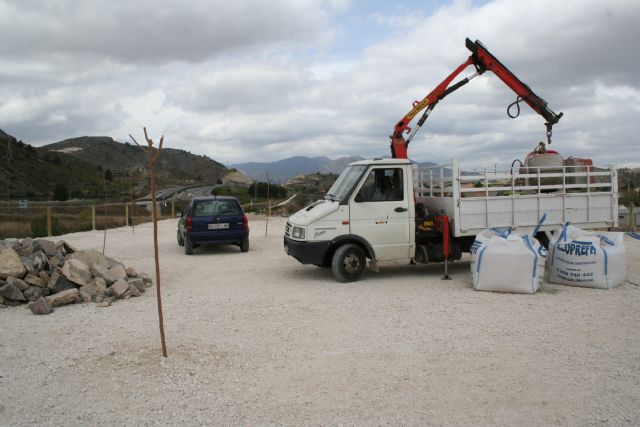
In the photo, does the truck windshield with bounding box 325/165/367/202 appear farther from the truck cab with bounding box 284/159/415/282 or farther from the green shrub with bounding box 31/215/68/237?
the green shrub with bounding box 31/215/68/237

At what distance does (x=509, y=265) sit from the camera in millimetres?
8234

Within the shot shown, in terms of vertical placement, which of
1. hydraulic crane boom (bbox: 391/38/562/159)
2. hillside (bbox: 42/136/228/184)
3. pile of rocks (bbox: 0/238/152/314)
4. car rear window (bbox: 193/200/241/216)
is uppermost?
hillside (bbox: 42/136/228/184)

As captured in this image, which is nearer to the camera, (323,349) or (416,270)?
(323,349)

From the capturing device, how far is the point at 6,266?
8094 mm

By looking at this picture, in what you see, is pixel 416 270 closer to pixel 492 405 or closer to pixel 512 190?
pixel 512 190

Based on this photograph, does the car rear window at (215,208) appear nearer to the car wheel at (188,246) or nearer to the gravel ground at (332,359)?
the car wheel at (188,246)

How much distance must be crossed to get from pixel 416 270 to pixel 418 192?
1638 millimetres

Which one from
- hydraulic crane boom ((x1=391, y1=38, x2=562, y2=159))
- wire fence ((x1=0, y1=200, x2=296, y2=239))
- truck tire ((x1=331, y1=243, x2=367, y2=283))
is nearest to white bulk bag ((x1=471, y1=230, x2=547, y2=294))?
truck tire ((x1=331, y1=243, x2=367, y2=283))

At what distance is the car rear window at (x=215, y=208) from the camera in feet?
46.4

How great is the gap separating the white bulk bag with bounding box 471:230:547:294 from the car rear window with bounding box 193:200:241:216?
25.3ft

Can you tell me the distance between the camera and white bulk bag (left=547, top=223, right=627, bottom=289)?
27.6 ft

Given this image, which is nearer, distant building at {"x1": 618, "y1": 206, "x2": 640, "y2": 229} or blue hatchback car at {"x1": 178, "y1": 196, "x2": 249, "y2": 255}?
blue hatchback car at {"x1": 178, "y1": 196, "x2": 249, "y2": 255}

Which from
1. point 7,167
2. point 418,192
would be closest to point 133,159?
point 7,167

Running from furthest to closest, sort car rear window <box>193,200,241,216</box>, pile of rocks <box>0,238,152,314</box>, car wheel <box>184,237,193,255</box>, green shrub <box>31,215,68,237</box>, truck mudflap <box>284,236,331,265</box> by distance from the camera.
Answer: green shrub <box>31,215,68,237</box> < car rear window <box>193,200,241,216</box> < car wheel <box>184,237,193,255</box> < truck mudflap <box>284,236,331,265</box> < pile of rocks <box>0,238,152,314</box>
